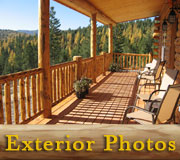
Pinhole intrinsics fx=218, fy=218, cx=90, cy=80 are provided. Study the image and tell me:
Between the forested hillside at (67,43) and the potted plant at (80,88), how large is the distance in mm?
30082

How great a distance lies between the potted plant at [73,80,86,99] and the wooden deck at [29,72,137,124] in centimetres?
14

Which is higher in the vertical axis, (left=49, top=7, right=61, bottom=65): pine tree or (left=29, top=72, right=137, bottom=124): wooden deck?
(left=49, top=7, right=61, bottom=65): pine tree

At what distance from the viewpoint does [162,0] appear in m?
7.24

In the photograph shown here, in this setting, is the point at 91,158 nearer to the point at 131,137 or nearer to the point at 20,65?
the point at 131,137

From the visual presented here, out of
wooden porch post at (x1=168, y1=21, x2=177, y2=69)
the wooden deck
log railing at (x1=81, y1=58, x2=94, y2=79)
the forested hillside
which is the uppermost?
the forested hillside

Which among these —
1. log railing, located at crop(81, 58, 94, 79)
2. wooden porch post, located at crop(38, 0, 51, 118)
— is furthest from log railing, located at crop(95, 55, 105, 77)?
wooden porch post, located at crop(38, 0, 51, 118)

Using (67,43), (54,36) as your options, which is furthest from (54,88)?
(67,43)

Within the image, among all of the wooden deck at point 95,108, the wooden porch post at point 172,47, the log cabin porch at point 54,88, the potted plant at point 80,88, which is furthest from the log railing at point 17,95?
the wooden porch post at point 172,47

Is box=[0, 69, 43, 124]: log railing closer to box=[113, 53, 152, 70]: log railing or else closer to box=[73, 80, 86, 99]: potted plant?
Result: box=[73, 80, 86, 99]: potted plant

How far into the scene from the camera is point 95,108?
490 cm

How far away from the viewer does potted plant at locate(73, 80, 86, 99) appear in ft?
18.8

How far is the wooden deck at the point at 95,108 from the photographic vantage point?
4.13 meters

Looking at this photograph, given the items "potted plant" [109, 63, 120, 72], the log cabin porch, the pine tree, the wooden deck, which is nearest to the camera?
the log cabin porch

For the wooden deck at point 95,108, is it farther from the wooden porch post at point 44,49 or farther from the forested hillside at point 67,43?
the forested hillside at point 67,43
